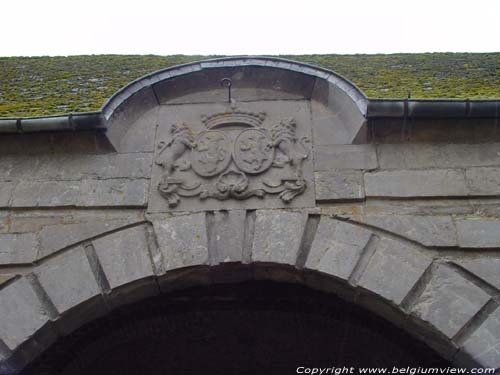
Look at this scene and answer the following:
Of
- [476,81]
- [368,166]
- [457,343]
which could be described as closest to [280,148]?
[368,166]

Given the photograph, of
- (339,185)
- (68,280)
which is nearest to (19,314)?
(68,280)

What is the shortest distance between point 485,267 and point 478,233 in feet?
0.88

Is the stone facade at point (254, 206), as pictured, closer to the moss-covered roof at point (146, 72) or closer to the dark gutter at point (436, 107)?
the dark gutter at point (436, 107)

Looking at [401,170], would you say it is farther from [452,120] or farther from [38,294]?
[38,294]

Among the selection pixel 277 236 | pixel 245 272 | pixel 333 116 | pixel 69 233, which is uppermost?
pixel 333 116

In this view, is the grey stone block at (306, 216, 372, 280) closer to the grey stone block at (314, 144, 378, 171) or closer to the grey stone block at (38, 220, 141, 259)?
the grey stone block at (314, 144, 378, 171)

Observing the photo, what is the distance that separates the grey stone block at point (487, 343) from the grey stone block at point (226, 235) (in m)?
1.48

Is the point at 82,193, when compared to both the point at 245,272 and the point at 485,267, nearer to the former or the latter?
the point at 245,272

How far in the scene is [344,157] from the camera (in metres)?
4.96

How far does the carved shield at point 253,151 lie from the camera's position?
4.89 metres

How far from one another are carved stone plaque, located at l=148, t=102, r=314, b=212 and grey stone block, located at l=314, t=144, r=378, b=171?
0.28ft

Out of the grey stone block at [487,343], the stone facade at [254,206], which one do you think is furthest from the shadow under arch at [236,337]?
the grey stone block at [487,343]

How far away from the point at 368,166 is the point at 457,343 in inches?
54.3

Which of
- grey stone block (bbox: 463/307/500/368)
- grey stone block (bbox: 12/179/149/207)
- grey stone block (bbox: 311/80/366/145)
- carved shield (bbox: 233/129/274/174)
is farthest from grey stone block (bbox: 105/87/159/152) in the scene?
grey stone block (bbox: 463/307/500/368)
